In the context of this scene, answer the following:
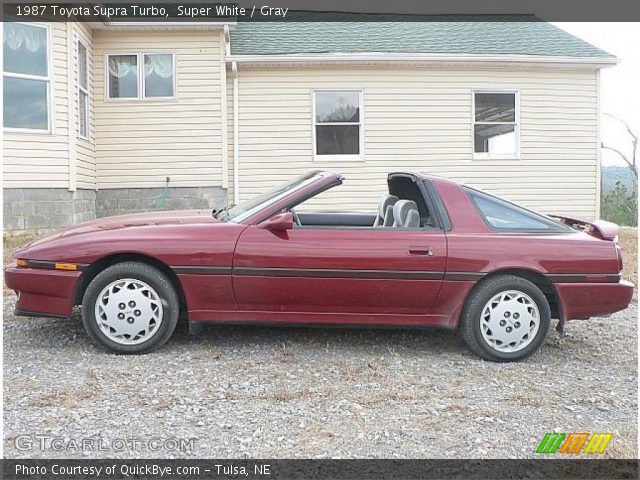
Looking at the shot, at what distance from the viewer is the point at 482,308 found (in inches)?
165

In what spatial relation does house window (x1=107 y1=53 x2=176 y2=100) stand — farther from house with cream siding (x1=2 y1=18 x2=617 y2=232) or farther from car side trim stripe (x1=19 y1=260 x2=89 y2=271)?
car side trim stripe (x1=19 y1=260 x2=89 y2=271)

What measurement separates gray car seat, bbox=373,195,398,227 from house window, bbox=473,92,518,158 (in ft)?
26.1

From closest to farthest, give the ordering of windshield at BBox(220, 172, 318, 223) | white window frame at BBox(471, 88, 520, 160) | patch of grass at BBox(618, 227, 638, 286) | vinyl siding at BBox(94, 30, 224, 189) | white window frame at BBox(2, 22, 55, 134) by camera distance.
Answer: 1. windshield at BBox(220, 172, 318, 223)
2. patch of grass at BBox(618, 227, 638, 286)
3. white window frame at BBox(2, 22, 55, 134)
4. vinyl siding at BBox(94, 30, 224, 189)
5. white window frame at BBox(471, 88, 520, 160)

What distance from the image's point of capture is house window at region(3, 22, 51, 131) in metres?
9.23

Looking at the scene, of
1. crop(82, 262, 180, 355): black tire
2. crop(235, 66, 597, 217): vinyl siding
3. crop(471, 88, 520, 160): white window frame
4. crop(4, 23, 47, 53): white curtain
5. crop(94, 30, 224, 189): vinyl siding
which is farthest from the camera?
crop(471, 88, 520, 160): white window frame

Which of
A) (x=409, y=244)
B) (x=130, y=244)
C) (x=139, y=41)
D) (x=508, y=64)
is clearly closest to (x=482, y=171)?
(x=508, y=64)

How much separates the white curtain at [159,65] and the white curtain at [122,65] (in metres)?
0.23

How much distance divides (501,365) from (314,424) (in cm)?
172

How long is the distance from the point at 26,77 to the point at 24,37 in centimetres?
67

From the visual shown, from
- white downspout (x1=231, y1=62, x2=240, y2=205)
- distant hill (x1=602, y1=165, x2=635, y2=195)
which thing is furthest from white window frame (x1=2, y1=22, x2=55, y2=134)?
distant hill (x1=602, y1=165, x2=635, y2=195)

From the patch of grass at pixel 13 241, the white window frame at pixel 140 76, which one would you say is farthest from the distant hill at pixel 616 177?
the patch of grass at pixel 13 241

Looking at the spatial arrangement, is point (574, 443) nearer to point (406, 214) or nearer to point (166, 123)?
point (406, 214)

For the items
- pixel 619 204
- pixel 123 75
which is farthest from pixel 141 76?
pixel 619 204

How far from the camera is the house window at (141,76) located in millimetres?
11242
